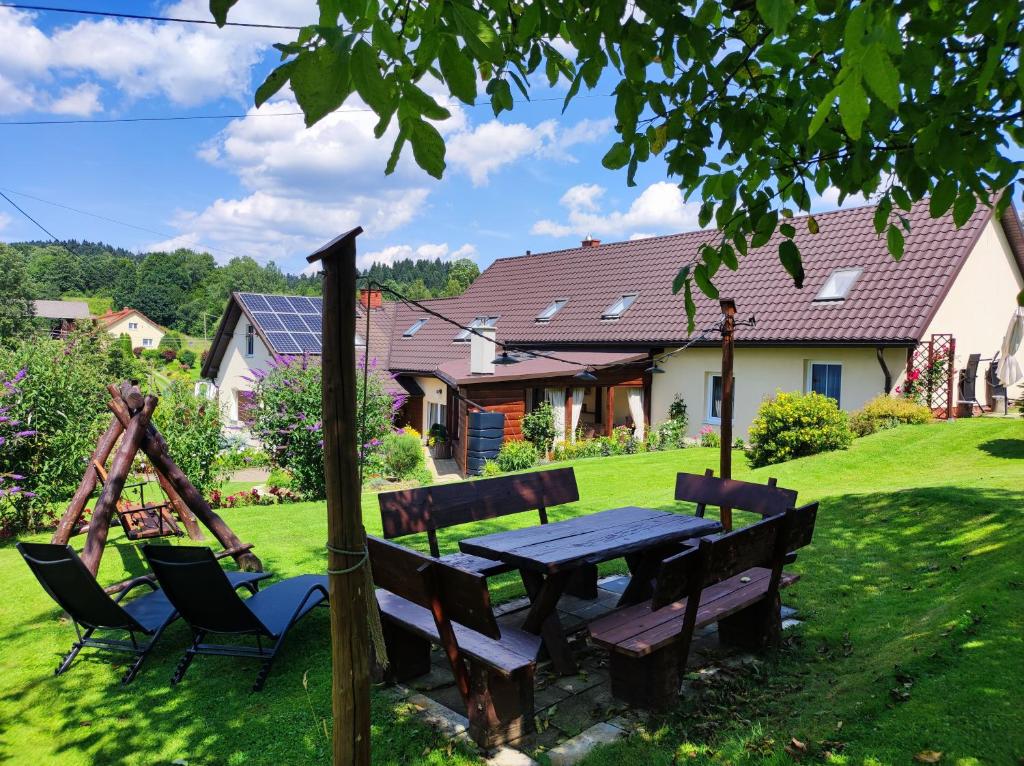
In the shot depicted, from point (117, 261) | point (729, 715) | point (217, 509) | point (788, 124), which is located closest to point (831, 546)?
point (729, 715)

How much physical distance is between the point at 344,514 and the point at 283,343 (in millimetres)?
23479

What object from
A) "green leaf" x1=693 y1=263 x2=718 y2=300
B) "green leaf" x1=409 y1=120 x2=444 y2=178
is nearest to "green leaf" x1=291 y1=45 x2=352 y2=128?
"green leaf" x1=409 y1=120 x2=444 y2=178

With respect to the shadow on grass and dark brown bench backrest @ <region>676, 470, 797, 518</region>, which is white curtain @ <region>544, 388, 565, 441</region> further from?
dark brown bench backrest @ <region>676, 470, 797, 518</region>

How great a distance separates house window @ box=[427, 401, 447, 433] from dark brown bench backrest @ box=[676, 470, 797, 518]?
52.5ft

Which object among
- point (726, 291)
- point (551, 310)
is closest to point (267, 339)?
point (551, 310)

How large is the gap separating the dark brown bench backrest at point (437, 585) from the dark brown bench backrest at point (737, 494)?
3217 millimetres

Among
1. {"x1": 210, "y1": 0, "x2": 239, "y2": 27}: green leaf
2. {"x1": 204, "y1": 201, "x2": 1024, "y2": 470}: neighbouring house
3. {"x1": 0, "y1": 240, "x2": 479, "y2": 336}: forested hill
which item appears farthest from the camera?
{"x1": 0, "y1": 240, "x2": 479, "y2": 336}: forested hill

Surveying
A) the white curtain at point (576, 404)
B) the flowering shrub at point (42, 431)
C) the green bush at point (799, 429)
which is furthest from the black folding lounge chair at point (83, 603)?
the white curtain at point (576, 404)

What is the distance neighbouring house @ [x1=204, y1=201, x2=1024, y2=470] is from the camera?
16.4 meters

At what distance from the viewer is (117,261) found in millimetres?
116000

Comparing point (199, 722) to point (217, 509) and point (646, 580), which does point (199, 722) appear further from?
point (217, 509)

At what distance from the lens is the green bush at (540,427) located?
1984cm

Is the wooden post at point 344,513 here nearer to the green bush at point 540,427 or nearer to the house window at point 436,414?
the green bush at point 540,427

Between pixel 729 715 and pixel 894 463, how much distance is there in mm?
10203
